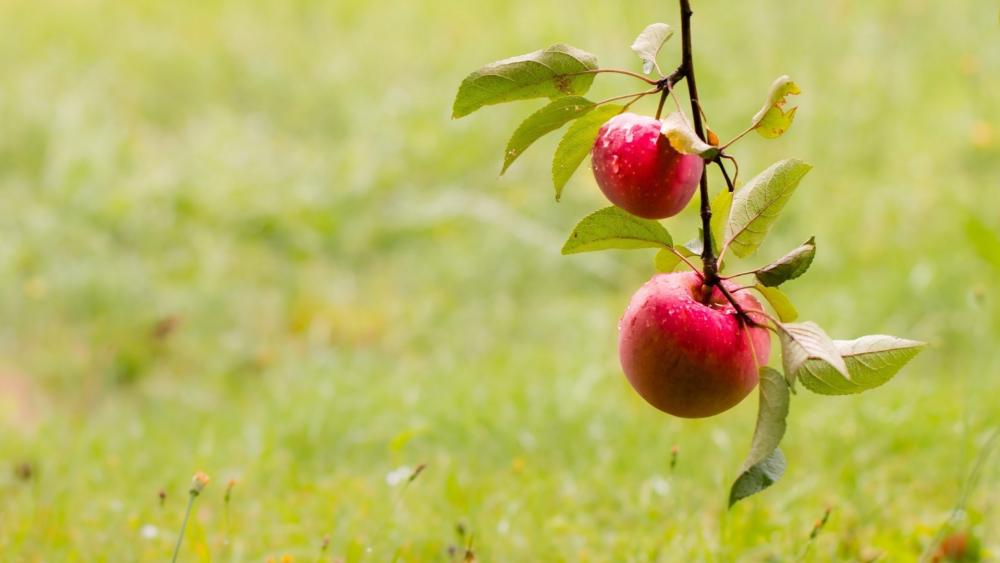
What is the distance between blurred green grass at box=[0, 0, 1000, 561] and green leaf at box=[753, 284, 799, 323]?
448 mm

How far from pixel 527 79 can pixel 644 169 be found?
0.49ft

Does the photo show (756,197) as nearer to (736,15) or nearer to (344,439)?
(344,439)

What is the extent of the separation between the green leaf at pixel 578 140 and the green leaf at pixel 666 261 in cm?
13

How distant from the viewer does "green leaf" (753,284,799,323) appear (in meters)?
1.04

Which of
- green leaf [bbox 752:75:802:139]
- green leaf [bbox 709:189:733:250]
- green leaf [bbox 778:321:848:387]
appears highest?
green leaf [bbox 752:75:802:139]

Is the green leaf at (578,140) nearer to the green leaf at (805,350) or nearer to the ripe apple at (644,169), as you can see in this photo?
the ripe apple at (644,169)

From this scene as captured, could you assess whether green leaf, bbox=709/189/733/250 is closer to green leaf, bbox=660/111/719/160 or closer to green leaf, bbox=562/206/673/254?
green leaf, bbox=562/206/673/254

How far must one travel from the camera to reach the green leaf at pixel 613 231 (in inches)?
41.3

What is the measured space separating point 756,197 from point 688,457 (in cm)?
141

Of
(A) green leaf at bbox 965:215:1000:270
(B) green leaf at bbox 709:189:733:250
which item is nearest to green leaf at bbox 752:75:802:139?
(B) green leaf at bbox 709:189:733:250

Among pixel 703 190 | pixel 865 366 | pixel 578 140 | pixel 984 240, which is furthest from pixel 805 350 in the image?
pixel 984 240

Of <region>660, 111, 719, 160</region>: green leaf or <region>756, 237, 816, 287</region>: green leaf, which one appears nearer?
<region>660, 111, 719, 160</region>: green leaf

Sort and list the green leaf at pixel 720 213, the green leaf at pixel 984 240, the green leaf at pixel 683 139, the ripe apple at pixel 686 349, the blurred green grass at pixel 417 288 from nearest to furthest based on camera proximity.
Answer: the green leaf at pixel 683 139, the ripe apple at pixel 686 349, the green leaf at pixel 720 213, the green leaf at pixel 984 240, the blurred green grass at pixel 417 288

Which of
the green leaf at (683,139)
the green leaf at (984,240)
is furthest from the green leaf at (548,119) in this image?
the green leaf at (984,240)
